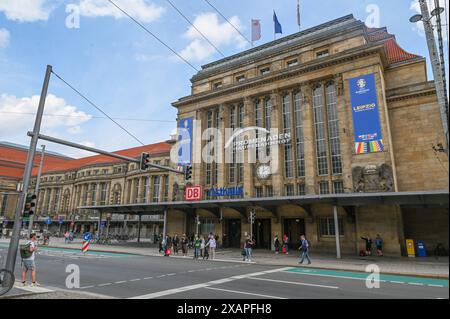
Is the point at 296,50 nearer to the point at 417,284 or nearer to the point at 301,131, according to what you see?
the point at 301,131

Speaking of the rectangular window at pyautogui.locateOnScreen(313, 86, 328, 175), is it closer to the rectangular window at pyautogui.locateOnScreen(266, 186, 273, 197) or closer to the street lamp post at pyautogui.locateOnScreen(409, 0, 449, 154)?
the rectangular window at pyautogui.locateOnScreen(266, 186, 273, 197)

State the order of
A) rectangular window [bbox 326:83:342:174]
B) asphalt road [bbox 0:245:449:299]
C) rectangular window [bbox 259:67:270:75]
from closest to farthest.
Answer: asphalt road [bbox 0:245:449:299] < rectangular window [bbox 326:83:342:174] < rectangular window [bbox 259:67:270:75]

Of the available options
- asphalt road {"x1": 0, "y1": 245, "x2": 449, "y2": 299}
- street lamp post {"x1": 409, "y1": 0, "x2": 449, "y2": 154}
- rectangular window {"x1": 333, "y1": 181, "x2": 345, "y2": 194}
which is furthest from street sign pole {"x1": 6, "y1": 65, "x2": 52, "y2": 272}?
rectangular window {"x1": 333, "y1": 181, "x2": 345, "y2": 194}

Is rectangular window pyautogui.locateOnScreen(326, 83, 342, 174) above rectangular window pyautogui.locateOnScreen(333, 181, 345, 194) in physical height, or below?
above

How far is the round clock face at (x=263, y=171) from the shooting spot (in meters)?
34.8

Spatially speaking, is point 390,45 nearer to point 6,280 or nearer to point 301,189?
point 301,189

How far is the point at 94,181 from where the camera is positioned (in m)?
77.1

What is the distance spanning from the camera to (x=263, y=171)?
115 feet

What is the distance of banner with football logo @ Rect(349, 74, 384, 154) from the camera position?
28.5 meters

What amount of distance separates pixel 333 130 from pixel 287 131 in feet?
17.4

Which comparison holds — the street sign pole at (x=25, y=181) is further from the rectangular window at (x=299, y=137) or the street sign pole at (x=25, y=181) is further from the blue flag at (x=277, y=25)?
the blue flag at (x=277, y=25)

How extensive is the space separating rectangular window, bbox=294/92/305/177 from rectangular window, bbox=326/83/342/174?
10.4 ft

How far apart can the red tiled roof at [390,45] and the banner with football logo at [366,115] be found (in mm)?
7451

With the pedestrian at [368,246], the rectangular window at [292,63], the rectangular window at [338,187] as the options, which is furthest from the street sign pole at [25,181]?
the rectangular window at [292,63]
